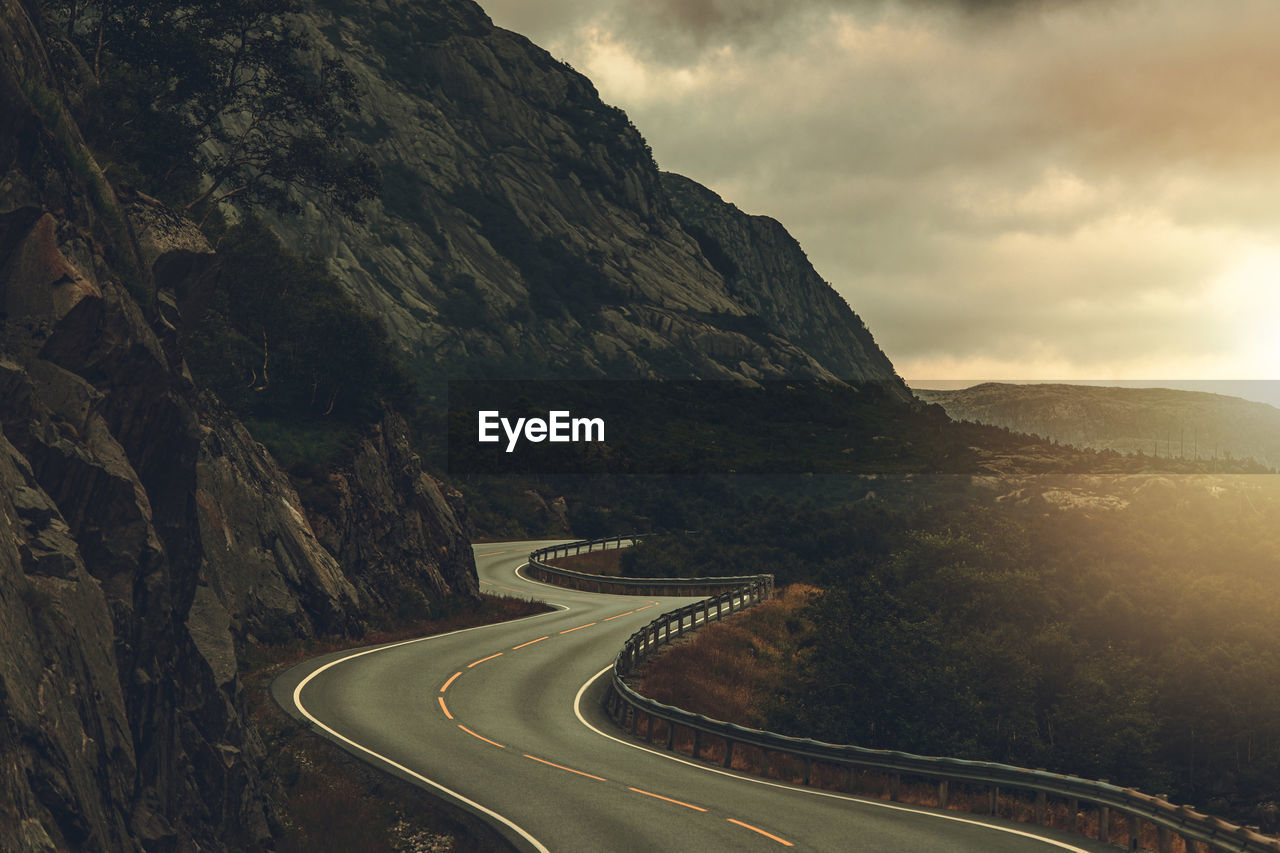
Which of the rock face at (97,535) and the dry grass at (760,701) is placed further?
the dry grass at (760,701)

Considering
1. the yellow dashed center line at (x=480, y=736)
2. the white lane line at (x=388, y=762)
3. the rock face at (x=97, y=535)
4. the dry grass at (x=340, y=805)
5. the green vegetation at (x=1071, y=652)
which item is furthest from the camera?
the green vegetation at (x=1071, y=652)

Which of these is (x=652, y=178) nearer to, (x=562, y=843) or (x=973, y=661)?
(x=973, y=661)

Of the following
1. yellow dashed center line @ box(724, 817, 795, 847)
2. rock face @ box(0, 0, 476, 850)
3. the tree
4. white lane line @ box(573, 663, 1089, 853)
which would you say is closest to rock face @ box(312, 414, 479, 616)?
the tree

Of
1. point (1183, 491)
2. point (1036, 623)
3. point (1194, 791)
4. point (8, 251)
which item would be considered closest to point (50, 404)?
point (8, 251)

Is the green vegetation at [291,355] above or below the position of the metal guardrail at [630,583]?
above

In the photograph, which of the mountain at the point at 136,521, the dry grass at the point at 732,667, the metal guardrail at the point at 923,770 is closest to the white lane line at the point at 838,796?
the metal guardrail at the point at 923,770

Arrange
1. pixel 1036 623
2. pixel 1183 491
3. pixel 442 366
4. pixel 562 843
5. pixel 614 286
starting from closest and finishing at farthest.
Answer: pixel 562 843 → pixel 1036 623 → pixel 1183 491 → pixel 442 366 → pixel 614 286

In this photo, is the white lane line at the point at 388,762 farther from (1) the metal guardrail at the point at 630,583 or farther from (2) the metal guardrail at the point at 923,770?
(1) the metal guardrail at the point at 630,583

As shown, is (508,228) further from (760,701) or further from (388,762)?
(388,762)
